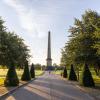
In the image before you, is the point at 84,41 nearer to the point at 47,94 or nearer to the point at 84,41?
the point at 84,41

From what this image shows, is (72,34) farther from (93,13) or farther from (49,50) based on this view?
(49,50)

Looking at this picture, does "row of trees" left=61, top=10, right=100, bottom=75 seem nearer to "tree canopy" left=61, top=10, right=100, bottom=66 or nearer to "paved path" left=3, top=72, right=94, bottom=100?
"tree canopy" left=61, top=10, right=100, bottom=66

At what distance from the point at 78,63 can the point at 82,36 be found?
17.7 ft

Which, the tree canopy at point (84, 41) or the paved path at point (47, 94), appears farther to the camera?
the tree canopy at point (84, 41)

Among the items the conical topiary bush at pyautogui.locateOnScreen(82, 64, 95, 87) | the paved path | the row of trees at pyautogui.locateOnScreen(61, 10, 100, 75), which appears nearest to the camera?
the paved path

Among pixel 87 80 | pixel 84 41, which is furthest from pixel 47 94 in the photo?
pixel 84 41

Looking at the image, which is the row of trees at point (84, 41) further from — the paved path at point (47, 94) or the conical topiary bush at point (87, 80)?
the paved path at point (47, 94)

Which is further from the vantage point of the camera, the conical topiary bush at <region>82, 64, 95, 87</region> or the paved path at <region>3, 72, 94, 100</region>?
the conical topiary bush at <region>82, 64, 95, 87</region>

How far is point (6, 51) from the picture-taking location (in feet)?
180

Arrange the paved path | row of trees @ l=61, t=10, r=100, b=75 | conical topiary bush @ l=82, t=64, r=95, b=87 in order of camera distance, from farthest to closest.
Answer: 1. row of trees @ l=61, t=10, r=100, b=75
2. conical topiary bush @ l=82, t=64, r=95, b=87
3. the paved path

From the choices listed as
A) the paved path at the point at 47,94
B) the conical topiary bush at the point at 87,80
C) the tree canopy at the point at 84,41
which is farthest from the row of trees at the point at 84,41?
the paved path at the point at 47,94

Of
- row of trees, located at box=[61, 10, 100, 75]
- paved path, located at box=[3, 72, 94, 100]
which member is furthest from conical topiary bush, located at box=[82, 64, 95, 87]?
row of trees, located at box=[61, 10, 100, 75]

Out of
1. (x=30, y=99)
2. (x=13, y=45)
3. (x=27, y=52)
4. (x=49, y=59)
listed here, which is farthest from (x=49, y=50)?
(x=30, y=99)

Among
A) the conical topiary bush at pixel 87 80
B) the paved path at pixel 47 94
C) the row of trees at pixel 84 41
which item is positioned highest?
the row of trees at pixel 84 41
